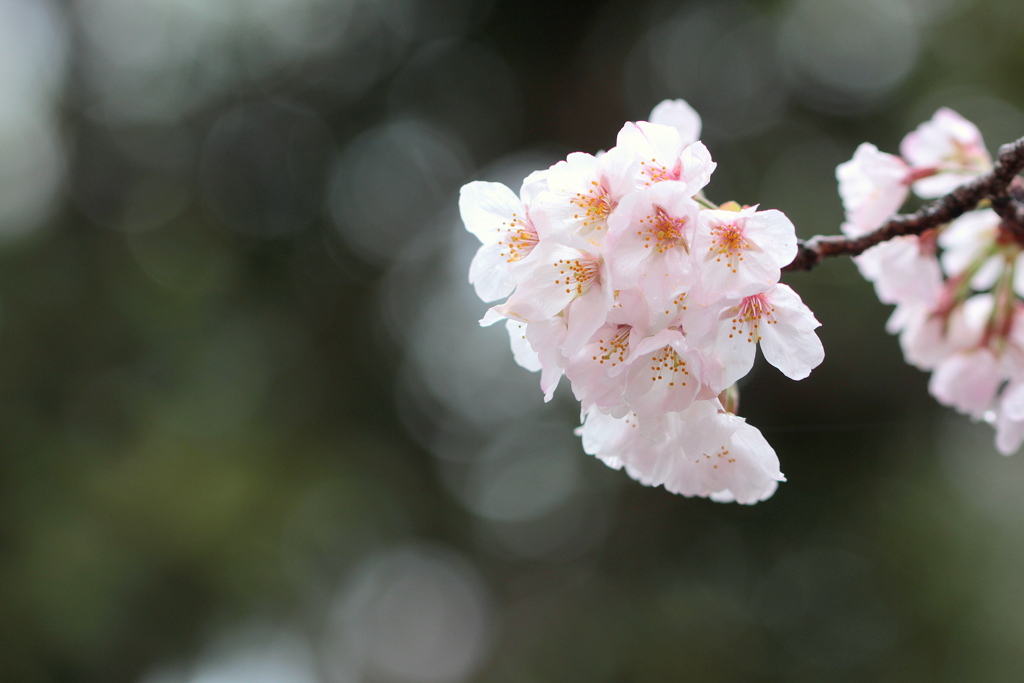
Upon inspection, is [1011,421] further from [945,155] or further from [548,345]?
[548,345]

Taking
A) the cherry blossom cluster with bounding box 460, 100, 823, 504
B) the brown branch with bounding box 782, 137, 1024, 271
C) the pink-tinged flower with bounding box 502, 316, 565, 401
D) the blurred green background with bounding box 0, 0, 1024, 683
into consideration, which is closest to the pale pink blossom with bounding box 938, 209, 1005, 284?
the brown branch with bounding box 782, 137, 1024, 271

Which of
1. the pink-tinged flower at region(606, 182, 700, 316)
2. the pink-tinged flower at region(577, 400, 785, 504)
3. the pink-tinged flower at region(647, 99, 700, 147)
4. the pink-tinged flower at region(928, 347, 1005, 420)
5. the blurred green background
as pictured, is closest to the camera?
the pink-tinged flower at region(606, 182, 700, 316)

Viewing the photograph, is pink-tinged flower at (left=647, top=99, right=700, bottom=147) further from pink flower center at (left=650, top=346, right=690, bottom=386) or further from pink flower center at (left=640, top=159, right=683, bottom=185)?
pink flower center at (left=650, top=346, right=690, bottom=386)

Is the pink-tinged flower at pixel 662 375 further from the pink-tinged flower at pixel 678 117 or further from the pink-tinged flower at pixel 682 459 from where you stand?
the pink-tinged flower at pixel 678 117

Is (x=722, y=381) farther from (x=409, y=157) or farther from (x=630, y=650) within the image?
(x=409, y=157)

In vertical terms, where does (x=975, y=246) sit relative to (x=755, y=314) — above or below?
below

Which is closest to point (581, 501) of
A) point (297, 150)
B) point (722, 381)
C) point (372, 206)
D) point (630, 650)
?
point (630, 650)

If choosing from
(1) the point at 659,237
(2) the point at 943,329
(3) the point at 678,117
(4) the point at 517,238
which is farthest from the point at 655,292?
(2) the point at 943,329
